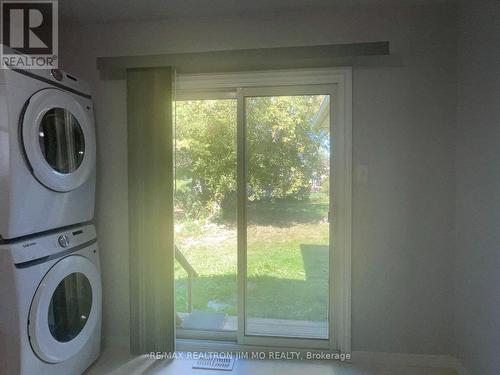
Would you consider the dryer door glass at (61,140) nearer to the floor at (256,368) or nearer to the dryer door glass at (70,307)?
the dryer door glass at (70,307)

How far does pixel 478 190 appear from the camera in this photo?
5.41ft

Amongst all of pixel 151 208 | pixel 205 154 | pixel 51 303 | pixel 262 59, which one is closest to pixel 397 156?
pixel 262 59

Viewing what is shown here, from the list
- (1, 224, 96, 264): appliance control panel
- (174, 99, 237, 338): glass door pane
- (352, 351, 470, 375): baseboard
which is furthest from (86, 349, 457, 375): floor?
(1, 224, 96, 264): appliance control panel

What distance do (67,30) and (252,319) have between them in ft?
8.16

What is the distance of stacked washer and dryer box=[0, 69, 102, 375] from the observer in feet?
4.46

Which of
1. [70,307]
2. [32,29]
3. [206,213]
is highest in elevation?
[32,29]

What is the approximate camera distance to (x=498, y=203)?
58.2 inches

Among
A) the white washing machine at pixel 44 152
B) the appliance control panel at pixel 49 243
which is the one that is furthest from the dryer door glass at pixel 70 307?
the white washing machine at pixel 44 152

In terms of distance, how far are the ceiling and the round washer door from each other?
1582 millimetres

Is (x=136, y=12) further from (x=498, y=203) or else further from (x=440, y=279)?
(x=440, y=279)

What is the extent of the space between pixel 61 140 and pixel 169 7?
3.54ft

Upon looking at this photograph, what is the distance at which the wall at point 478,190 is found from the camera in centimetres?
150

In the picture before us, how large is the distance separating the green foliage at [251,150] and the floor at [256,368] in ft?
3.32

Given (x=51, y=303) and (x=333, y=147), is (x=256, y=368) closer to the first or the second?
(x=51, y=303)
